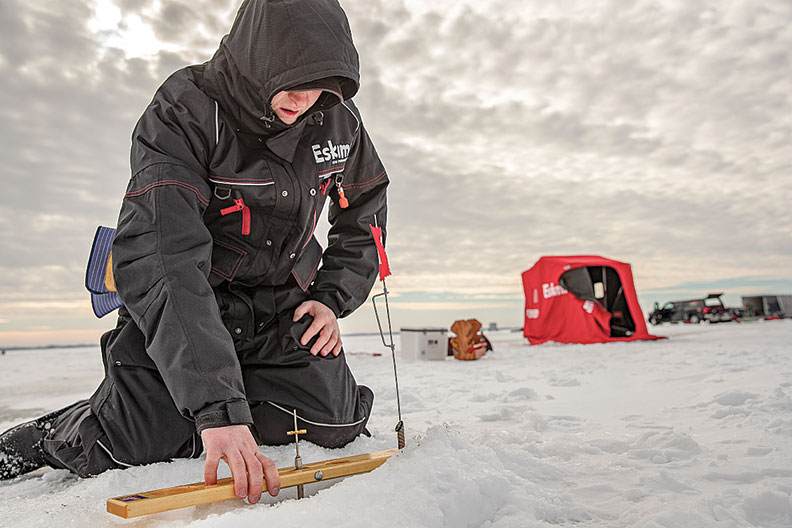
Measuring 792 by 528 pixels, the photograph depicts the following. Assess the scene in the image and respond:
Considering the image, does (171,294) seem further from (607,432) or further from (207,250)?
(607,432)

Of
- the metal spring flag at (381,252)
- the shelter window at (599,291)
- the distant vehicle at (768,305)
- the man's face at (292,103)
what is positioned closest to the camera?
the man's face at (292,103)

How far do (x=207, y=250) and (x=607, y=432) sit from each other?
139 cm

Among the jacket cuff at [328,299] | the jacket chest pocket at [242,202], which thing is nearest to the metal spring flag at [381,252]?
the jacket cuff at [328,299]

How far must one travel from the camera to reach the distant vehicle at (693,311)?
13.1 meters

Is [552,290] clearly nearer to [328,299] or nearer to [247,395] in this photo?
[328,299]

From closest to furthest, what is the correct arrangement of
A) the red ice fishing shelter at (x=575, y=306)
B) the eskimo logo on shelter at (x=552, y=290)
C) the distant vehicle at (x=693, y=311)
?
the red ice fishing shelter at (x=575, y=306) < the eskimo logo on shelter at (x=552, y=290) < the distant vehicle at (x=693, y=311)

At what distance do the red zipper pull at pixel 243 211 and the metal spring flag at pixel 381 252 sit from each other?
0.47 m

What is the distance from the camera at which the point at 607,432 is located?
5.86 feet

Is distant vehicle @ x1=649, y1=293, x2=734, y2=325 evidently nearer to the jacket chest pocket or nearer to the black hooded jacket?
the black hooded jacket

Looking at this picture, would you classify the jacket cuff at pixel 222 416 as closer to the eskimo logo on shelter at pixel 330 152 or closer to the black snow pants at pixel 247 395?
the black snow pants at pixel 247 395

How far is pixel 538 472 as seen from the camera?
4.31 feet

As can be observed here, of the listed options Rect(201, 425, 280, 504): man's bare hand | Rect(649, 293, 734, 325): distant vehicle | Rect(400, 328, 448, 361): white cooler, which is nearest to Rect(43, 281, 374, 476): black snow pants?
Rect(201, 425, 280, 504): man's bare hand

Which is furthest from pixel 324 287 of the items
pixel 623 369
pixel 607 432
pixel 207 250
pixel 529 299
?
pixel 529 299

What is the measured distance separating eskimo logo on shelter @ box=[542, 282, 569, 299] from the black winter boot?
643 centimetres
